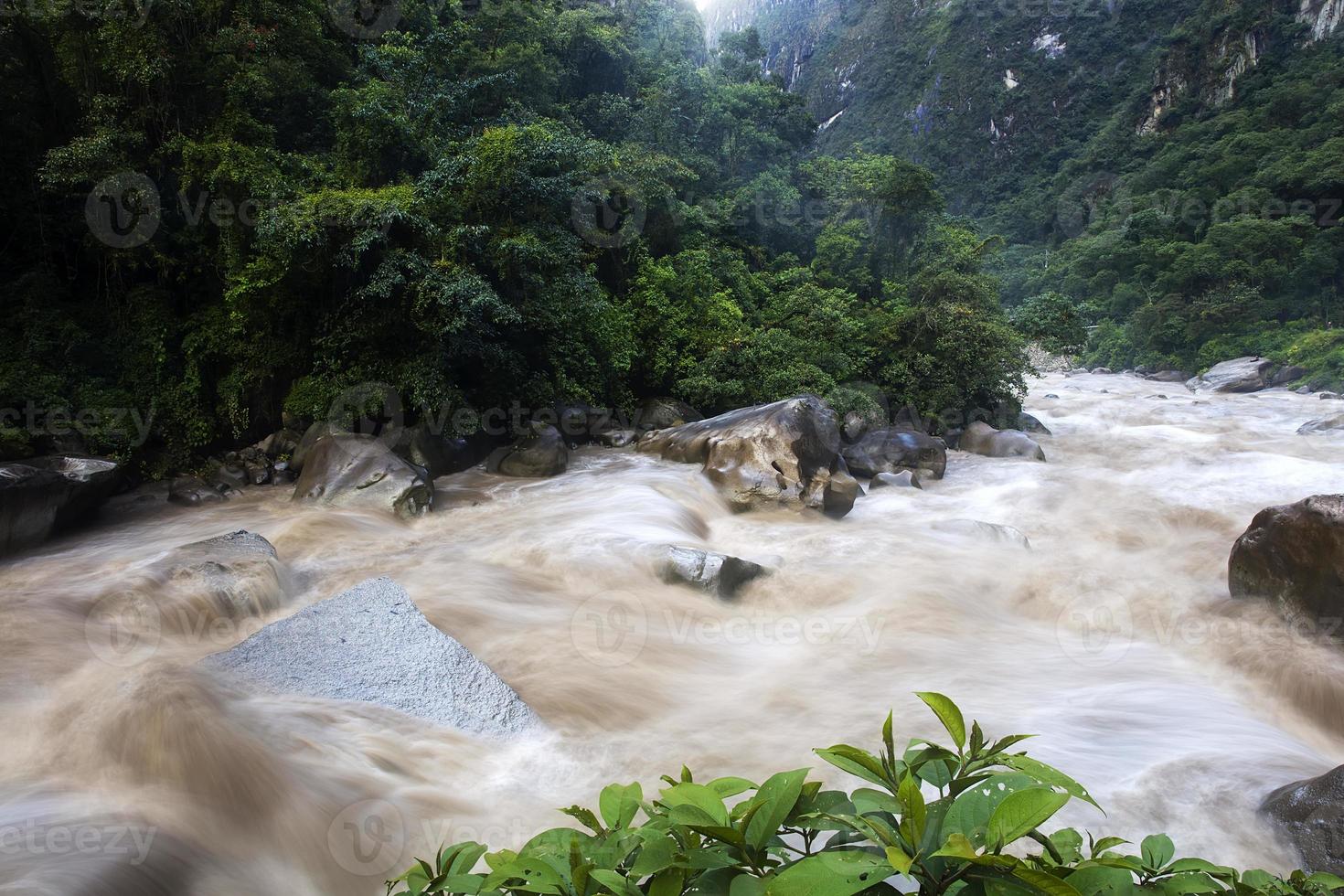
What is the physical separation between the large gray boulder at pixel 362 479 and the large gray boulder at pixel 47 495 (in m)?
1.82

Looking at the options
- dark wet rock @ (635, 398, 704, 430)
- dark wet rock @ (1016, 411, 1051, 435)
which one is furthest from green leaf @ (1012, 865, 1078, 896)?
dark wet rock @ (1016, 411, 1051, 435)

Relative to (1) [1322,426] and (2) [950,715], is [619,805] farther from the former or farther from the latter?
(1) [1322,426]

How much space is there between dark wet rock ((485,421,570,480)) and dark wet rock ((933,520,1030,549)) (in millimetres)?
4944

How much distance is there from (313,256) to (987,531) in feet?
27.6

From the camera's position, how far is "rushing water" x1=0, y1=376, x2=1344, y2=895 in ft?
9.14

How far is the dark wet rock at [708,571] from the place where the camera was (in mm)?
5660

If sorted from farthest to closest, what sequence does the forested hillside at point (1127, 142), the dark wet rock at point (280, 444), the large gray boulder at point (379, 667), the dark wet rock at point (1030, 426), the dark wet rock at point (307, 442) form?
the forested hillside at point (1127, 142) < the dark wet rock at point (1030, 426) < the dark wet rock at point (280, 444) < the dark wet rock at point (307, 442) < the large gray boulder at point (379, 667)

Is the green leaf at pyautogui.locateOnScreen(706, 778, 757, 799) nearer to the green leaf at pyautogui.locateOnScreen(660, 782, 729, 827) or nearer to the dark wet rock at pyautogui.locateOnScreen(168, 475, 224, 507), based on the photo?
the green leaf at pyautogui.locateOnScreen(660, 782, 729, 827)

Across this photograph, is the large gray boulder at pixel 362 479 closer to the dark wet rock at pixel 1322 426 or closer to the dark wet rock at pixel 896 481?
the dark wet rock at pixel 896 481

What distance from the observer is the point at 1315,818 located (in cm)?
263

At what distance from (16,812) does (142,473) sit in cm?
738

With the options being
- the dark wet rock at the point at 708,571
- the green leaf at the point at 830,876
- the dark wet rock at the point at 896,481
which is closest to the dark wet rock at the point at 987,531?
the dark wet rock at the point at 896,481

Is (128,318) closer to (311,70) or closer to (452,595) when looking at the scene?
(311,70)

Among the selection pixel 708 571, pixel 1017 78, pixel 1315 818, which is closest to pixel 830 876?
pixel 1315 818
